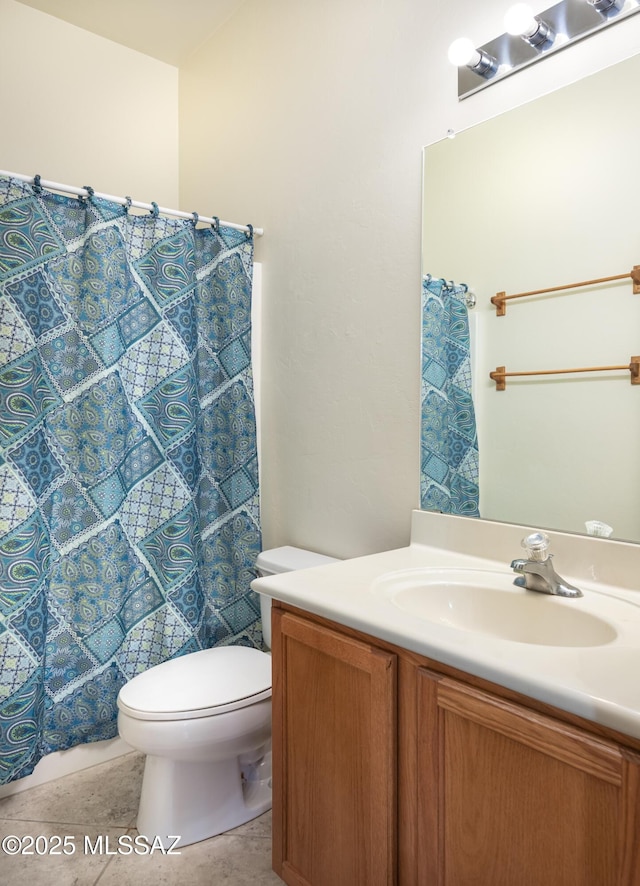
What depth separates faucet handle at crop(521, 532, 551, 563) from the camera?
1.18 m

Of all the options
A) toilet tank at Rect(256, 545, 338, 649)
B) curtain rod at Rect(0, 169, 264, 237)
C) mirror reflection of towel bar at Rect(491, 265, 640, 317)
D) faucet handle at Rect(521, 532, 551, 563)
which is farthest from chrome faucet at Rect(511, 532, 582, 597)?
curtain rod at Rect(0, 169, 264, 237)

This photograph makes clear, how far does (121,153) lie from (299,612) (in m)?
2.15

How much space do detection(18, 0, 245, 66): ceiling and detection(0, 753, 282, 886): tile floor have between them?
9.16ft

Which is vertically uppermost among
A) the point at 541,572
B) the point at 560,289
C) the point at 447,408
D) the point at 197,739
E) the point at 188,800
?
the point at 560,289

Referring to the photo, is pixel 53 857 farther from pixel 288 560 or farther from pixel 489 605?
pixel 489 605

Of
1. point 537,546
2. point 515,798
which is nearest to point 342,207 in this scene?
point 537,546

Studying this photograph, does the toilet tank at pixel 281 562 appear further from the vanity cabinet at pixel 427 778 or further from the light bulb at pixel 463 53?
the light bulb at pixel 463 53

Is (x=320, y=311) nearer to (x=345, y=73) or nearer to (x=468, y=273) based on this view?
(x=468, y=273)

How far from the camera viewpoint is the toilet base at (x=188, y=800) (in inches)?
61.1

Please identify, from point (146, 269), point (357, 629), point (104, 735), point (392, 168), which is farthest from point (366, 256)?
point (104, 735)

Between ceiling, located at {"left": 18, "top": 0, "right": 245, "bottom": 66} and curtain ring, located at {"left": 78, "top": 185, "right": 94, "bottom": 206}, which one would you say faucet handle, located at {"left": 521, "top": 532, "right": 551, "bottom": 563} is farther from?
ceiling, located at {"left": 18, "top": 0, "right": 245, "bottom": 66}

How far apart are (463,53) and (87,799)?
231cm

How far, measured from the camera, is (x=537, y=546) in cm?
118

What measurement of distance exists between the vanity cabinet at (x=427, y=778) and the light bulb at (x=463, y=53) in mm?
1338
